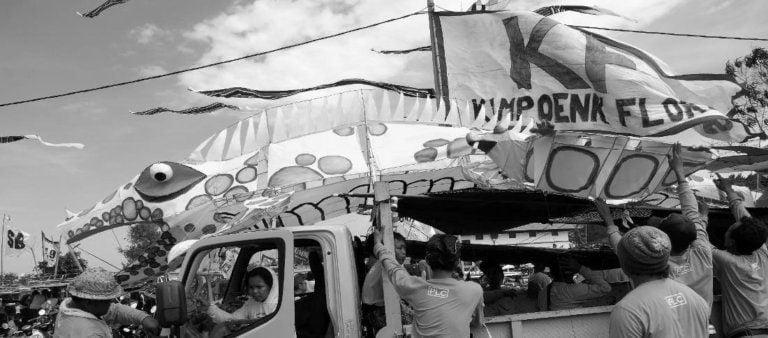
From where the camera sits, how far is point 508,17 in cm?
468

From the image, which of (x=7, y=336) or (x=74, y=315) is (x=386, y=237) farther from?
(x=7, y=336)

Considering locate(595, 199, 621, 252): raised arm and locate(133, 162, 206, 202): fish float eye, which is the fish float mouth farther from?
locate(595, 199, 621, 252): raised arm

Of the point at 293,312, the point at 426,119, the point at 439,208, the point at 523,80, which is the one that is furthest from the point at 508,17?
the point at 293,312

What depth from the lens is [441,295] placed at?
341 centimetres

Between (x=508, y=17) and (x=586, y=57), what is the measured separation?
683 millimetres

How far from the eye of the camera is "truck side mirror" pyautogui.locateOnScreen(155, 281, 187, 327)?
129 inches

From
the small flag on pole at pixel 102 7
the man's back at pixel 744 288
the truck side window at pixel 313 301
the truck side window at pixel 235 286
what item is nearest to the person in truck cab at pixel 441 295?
the truck side window at pixel 313 301

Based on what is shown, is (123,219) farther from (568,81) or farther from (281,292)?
(568,81)

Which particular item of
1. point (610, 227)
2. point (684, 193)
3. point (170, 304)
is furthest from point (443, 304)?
point (684, 193)

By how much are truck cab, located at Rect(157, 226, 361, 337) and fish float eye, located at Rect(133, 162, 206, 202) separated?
195cm

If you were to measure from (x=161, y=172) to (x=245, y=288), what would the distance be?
244 cm

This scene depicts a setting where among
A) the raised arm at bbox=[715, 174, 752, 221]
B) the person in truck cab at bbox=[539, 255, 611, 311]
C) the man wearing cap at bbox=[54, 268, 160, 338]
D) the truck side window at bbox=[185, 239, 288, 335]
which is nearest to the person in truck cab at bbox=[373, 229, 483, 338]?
the truck side window at bbox=[185, 239, 288, 335]

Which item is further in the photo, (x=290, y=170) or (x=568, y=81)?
(x=290, y=170)

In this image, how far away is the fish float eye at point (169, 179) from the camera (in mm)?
6113
